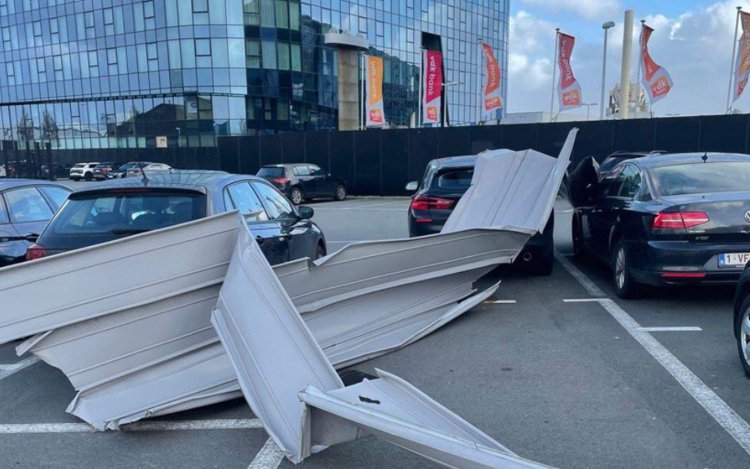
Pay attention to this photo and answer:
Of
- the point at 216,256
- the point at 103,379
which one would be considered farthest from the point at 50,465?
the point at 216,256

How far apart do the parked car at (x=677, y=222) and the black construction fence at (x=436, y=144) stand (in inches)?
511

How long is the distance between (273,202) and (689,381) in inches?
169

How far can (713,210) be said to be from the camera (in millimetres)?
5094

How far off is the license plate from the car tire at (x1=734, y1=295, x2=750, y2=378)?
1.21 m

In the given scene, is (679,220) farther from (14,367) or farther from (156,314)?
(14,367)

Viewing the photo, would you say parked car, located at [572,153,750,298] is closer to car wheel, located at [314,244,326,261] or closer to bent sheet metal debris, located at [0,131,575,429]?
bent sheet metal debris, located at [0,131,575,429]

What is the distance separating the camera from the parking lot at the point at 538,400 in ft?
10.1

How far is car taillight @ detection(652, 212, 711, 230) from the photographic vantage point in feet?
16.7

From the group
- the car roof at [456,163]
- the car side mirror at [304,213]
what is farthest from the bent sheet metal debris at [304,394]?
the car roof at [456,163]

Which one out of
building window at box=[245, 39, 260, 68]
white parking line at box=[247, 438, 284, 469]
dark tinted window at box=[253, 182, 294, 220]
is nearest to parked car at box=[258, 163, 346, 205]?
dark tinted window at box=[253, 182, 294, 220]

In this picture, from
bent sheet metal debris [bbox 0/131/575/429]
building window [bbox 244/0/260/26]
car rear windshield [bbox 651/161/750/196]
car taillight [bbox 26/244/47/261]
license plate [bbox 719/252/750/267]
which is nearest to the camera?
bent sheet metal debris [bbox 0/131/575/429]

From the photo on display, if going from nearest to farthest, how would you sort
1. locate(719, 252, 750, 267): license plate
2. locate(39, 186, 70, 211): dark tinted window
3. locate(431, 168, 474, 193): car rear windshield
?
locate(719, 252, 750, 267): license plate → locate(39, 186, 70, 211): dark tinted window → locate(431, 168, 474, 193): car rear windshield

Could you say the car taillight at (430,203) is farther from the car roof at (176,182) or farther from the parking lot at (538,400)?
the car roof at (176,182)

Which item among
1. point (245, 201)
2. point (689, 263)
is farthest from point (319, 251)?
point (689, 263)
